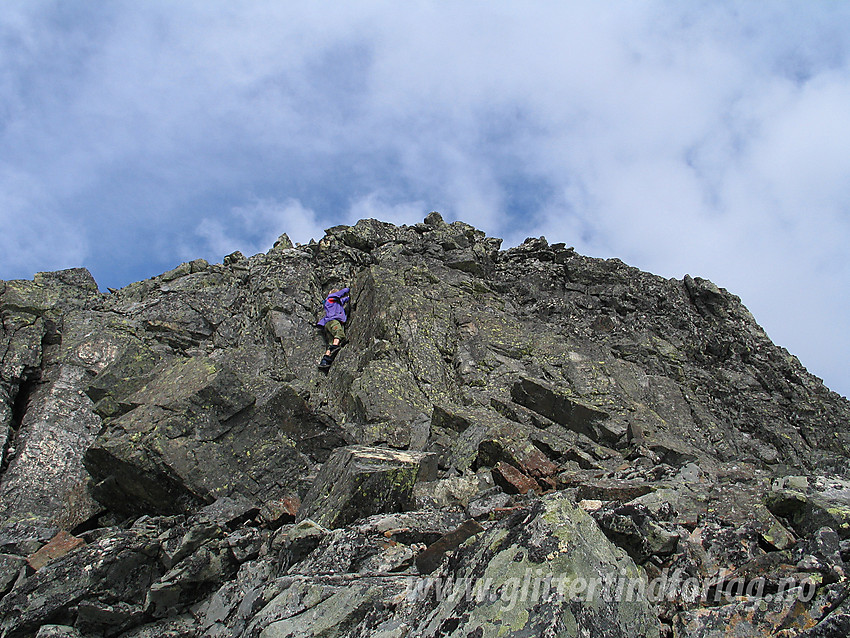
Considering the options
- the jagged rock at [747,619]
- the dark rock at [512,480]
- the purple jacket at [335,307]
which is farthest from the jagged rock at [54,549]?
the purple jacket at [335,307]

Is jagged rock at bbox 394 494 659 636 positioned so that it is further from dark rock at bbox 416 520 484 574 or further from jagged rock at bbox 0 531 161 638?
jagged rock at bbox 0 531 161 638

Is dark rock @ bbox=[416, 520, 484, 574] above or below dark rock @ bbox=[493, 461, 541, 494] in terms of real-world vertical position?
below

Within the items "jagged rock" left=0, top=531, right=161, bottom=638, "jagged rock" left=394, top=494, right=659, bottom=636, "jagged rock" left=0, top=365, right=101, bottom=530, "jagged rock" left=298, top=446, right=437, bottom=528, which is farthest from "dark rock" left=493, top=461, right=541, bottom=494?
"jagged rock" left=0, top=365, right=101, bottom=530

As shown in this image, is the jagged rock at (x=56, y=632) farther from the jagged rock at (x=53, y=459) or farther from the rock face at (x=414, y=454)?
the jagged rock at (x=53, y=459)

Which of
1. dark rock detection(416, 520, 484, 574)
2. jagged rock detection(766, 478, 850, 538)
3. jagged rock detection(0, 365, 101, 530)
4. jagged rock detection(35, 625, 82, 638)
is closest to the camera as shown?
jagged rock detection(766, 478, 850, 538)

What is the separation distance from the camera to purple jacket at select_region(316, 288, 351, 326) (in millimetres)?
28203

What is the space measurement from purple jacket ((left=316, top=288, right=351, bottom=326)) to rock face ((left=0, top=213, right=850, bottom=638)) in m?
0.68

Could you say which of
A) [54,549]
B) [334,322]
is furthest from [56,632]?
[334,322]

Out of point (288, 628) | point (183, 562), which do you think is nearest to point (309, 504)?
point (183, 562)

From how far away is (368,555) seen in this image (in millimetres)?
10258

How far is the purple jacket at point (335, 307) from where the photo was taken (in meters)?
28.2

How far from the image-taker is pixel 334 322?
90.9 feet

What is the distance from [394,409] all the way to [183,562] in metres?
9.90

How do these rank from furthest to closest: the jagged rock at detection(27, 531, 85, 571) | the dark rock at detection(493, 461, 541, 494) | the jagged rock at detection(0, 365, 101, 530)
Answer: the jagged rock at detection(0, 365, 101, 530)
the dark rock at detection(493, 461, 541, 494)
the jagged rock at detection(27, 531, 85, 571)
